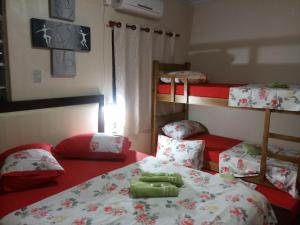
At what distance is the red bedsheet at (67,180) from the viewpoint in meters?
1.51

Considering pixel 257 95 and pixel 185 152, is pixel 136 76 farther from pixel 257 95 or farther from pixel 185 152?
pixel 257 95

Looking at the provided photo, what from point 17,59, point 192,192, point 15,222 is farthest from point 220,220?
point 17,59

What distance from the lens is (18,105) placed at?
213 cm

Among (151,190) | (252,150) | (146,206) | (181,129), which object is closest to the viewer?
(146,206)

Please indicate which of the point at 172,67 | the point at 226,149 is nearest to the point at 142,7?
the point at 172,67

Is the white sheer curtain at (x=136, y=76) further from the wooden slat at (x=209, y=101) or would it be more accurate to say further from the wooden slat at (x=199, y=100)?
the wooden slat at (x=209, y=101)

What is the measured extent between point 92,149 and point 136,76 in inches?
47.7

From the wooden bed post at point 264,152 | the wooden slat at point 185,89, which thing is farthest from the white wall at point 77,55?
the wooden bed post at point 264,152

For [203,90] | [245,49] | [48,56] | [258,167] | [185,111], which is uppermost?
[245,49]

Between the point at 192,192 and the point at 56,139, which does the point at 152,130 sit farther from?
the point at 192,192

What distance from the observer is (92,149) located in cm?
222

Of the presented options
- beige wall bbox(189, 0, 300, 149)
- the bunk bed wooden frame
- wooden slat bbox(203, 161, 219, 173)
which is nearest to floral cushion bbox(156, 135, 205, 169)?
wooden slat bbox(203, 161, 219, 173)

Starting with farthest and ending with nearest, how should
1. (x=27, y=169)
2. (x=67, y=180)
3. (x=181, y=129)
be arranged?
(x=181, y=129), (x=67, y=180), (x=27, y=169)

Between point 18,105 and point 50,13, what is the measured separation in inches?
34.7
